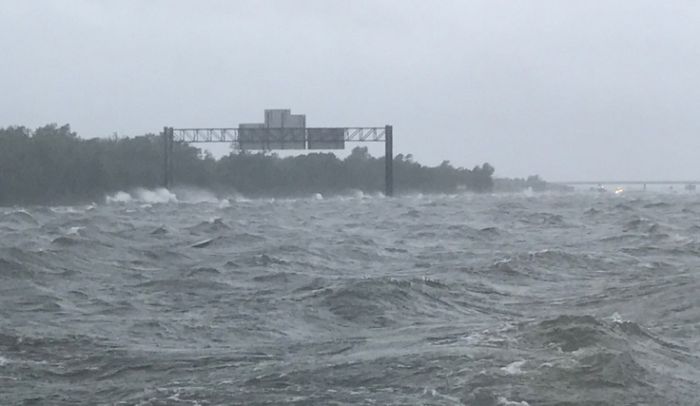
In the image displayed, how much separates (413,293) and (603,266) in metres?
6.67

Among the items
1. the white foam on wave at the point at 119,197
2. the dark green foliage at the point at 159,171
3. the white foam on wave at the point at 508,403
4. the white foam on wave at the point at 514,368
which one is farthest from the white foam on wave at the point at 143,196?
the white foam on wave at the point at 508,403

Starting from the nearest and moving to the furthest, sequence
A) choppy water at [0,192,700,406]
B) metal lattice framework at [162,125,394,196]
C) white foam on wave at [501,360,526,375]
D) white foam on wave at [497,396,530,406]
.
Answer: white foam on wave at [497,396,530,406], choppy water at [0,192,700,406], white foam on wave at [501,360,526,375], metal lattice framework at [162,125,394,196]

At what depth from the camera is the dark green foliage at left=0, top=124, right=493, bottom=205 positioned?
302 feet

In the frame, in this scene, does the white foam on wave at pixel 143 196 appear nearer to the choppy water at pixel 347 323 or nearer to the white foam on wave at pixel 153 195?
the white foam on wave at pixel 153 195

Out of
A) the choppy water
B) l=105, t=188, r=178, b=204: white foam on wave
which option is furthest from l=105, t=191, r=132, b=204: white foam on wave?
the choppy water

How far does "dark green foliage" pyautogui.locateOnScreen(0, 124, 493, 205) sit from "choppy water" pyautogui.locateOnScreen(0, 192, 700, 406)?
64.1 m

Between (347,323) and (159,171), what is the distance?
3821 inches

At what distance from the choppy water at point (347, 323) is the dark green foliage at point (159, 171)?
6407 cm

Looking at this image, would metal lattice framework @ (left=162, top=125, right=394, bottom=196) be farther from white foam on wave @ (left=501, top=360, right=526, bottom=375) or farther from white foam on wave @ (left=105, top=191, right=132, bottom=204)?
white foam on wave @ (left=501, top=360, right=526, bottom=375)

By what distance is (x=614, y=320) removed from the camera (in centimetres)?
1363

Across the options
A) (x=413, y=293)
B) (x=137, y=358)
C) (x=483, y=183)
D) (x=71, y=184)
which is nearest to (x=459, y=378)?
(x=137, y=358)

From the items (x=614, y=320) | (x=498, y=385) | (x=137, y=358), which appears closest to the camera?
(x=498, y=385)

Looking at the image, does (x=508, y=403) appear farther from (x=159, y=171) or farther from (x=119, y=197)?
(x=159, y=171)

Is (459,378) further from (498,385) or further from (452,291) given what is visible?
(452,291)
